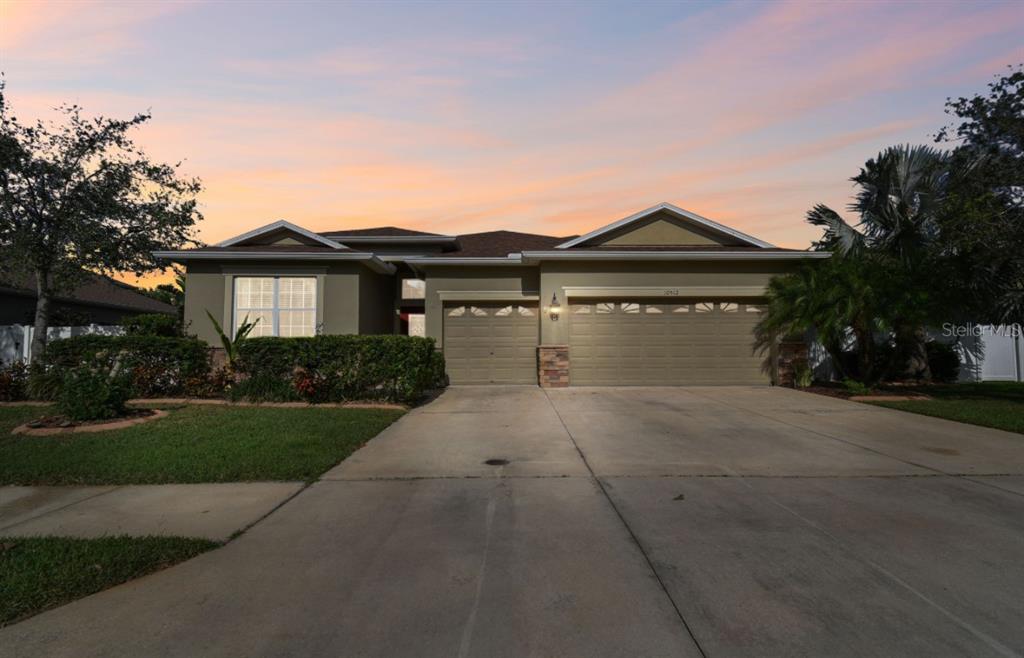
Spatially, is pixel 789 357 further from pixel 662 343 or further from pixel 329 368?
pixel 329 368

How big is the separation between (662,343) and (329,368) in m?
9.46

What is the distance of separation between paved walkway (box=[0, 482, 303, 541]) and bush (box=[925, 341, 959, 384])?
Answer: 62.0 feet

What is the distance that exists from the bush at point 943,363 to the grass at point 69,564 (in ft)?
65.0

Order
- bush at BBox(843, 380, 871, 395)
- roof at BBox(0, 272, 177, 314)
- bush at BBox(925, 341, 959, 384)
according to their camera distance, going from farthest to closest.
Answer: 1. roof at BBox(0, 272, 177, 314)
2. bush at BBox(925, 341, 959, 384)
3. bush at BBox(843, 380, 871, 395)

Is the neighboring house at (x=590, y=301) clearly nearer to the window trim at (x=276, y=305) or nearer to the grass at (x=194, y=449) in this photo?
the window trim at (x=276, y=305)

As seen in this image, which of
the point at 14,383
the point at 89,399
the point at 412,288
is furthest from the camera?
the point at 412,288

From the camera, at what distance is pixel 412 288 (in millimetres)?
18516

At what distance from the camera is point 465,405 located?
1127cm

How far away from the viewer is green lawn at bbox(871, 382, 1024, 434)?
8.95m

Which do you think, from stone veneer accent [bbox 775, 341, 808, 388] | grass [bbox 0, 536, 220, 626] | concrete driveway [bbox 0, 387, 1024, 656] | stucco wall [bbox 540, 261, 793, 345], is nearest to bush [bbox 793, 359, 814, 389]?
stone veneer accent [bbox 775, 341, 808, 388]

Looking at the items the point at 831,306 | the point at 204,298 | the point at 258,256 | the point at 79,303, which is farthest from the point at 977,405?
the point at 79,303

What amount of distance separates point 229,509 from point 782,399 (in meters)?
11.7

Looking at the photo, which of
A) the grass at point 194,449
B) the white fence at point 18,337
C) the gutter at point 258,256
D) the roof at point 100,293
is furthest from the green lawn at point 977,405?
the roof at point 100,293

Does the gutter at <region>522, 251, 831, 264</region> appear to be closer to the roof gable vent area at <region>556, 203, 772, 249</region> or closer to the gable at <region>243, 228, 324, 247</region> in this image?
the roof gable vent area at <region>556, 203, 772, 249</region>
